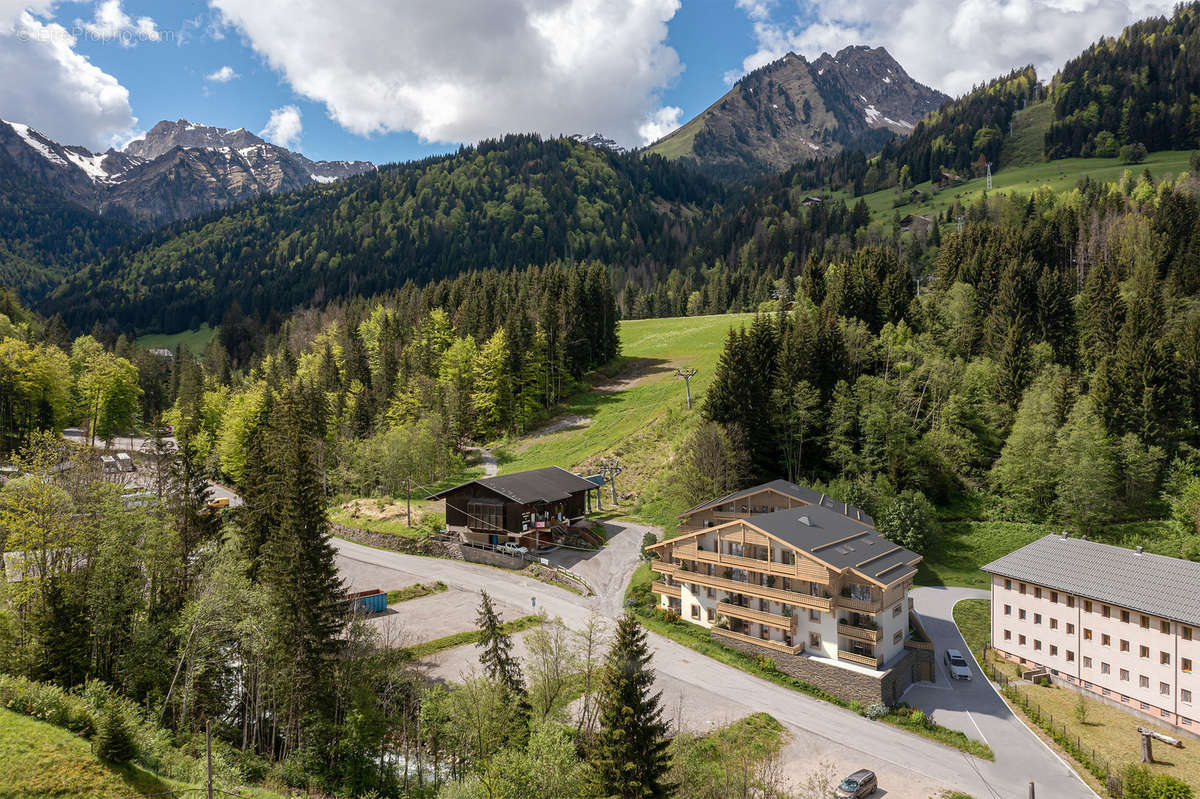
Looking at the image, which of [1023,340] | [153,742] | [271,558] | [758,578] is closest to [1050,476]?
[1023,340]

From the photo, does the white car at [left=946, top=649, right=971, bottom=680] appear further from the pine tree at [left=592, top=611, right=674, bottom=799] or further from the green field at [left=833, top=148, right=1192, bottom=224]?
the green field at [left=833, top=148, right=1192, bottom=224]

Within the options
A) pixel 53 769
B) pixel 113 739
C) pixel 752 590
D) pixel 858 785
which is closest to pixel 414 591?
pixel 752 590

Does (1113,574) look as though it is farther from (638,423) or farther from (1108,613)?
(638,423)

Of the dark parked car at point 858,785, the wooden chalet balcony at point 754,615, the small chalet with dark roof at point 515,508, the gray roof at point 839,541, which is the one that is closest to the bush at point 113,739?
the dark parked car at point 858,785

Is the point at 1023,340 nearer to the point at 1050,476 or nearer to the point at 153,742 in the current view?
the point at 1050,476

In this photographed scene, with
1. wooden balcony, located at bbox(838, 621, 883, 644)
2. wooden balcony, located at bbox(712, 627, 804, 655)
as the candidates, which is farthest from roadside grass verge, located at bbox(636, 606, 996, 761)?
wooden balcony, located at bbox(838, 621, 883, 644)
